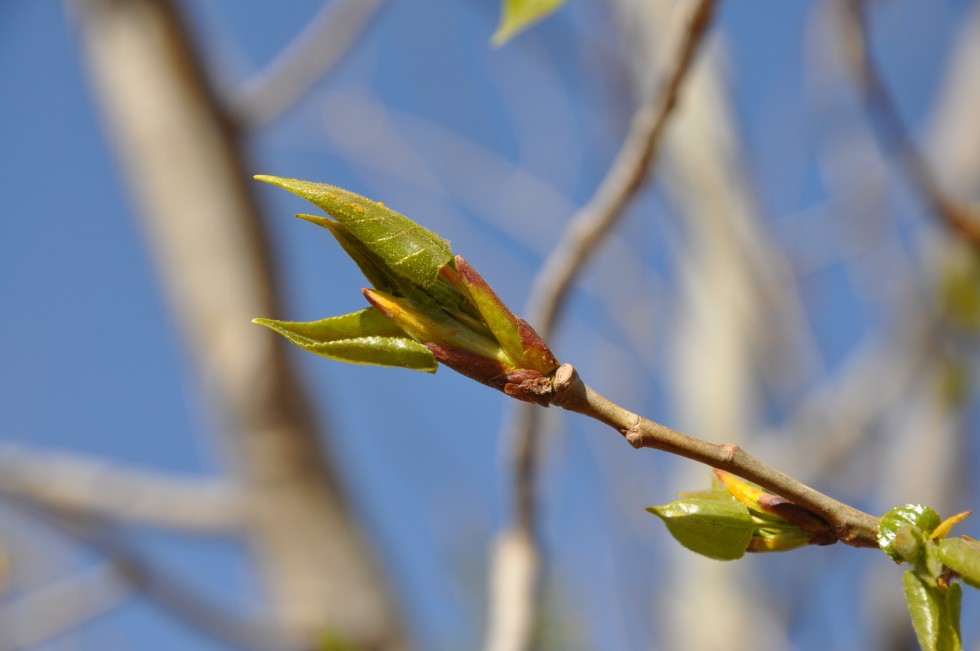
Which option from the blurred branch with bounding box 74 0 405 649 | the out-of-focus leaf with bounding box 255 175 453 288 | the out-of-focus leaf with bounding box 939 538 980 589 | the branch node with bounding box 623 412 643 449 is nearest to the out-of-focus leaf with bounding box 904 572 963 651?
the out-of-focus leaf with bounding box 939 538 980 589

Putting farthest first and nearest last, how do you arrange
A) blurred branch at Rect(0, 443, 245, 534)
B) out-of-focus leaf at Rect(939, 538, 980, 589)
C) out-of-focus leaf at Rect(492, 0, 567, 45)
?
1. blurred branch at Rect(0, 443, 245, 534)
2. out-of-focus leaf at Rect(492, 0, 567, 45)
3. out-of-focus leaf at Rect(939, 538, 980, 589)

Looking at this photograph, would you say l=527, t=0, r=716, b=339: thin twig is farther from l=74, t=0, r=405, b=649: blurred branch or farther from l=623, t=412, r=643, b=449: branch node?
l=74, t=0, r=405, b=649: blurred branch

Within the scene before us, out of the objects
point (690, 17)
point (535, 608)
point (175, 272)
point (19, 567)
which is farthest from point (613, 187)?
point (19, 567)

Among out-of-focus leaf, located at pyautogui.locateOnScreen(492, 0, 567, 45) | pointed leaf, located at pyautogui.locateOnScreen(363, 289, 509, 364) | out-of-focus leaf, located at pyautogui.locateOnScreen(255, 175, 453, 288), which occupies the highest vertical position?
out-of-focus leaf, located at pyautogui.locateOnScreen(492, 0, 567, 45)

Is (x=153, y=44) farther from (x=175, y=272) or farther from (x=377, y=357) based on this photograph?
(x=377, y=357)

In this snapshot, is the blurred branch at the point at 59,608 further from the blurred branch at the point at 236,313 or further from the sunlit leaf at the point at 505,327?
the sunlit leaf at the point at 505,327

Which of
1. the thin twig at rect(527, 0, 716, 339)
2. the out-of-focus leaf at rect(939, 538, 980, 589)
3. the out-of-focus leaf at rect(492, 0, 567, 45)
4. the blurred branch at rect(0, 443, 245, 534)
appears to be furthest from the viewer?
the blurred branch at rect(0, 443, 245, 534)
